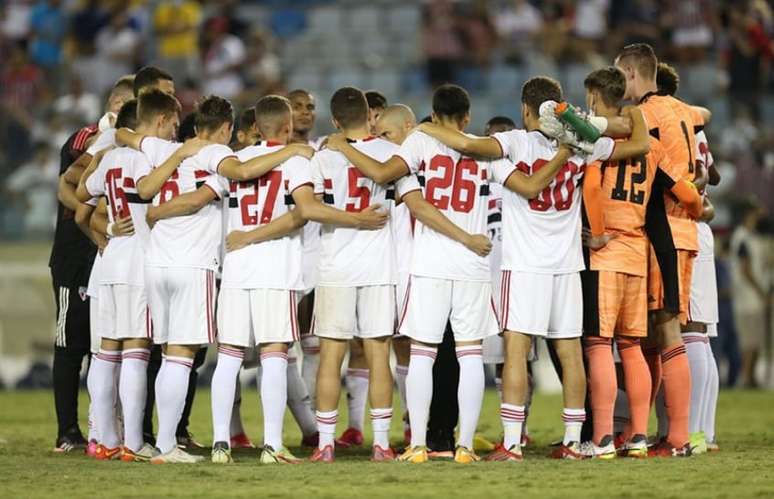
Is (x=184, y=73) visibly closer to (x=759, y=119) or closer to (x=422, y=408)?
(x=759, y=119)

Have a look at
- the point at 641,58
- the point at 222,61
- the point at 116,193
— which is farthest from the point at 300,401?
the point at 222,61

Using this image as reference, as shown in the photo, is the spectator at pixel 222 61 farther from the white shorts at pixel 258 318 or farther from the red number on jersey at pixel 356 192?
the white shorts at pixel 258 318

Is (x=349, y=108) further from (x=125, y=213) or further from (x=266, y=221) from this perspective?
(x=125, y=213)

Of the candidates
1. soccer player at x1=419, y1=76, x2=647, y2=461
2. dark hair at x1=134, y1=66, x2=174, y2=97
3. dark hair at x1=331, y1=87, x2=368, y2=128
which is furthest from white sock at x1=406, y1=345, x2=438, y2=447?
dark hair at x1=134, y1=66, x2=174, y2=97

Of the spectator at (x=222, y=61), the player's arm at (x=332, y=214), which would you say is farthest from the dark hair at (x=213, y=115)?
the spectator at (x=222, y=61)

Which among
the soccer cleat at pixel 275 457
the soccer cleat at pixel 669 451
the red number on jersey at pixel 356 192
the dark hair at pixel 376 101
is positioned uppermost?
the dark hair at pixel 376 101

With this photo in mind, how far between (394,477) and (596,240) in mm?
2288

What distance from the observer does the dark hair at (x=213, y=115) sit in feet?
31.1

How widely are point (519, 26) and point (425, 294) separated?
12.9 metres

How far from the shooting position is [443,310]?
30.1ft

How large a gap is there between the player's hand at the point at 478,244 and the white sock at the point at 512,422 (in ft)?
3.36

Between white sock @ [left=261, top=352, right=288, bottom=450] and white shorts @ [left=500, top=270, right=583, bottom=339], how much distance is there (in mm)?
1543

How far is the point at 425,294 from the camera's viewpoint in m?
9.18

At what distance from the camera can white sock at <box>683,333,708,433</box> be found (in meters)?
10.0
